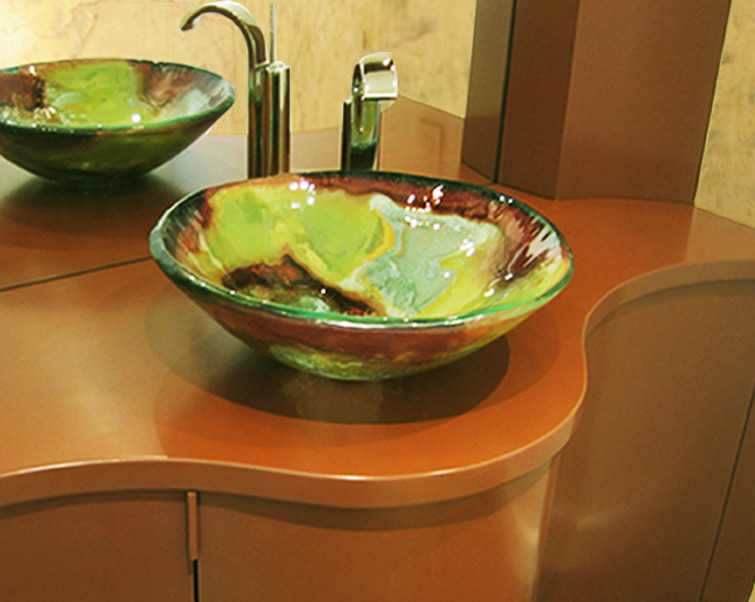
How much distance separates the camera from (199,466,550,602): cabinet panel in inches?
23.9

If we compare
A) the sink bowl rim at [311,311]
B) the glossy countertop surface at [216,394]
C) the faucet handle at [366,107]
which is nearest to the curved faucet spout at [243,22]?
the faucet handle at [366,107]

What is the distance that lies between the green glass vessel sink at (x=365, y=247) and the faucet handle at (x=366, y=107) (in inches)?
4.1

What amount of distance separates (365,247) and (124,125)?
0.97 feet

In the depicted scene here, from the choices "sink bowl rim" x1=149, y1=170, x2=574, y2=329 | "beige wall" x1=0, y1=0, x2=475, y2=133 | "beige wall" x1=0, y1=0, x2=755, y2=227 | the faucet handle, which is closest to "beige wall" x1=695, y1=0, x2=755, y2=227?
"beige wall" x1=0, y1=0, x2=755, y2=227

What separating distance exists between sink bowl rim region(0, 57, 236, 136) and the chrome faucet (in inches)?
1.8

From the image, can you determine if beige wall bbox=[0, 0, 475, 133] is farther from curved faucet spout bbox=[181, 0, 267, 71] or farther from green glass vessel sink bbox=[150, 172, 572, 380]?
green glass vessel sink bbox=[150, 172, 572, 380]

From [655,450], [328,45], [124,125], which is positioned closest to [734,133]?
[655,450]

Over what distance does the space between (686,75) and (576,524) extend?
22.2 inches

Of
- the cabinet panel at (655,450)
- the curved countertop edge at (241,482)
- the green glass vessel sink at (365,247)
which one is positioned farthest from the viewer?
the cabinet panel at (655,450)

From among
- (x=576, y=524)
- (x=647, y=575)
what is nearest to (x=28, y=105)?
(x=576, y=524)

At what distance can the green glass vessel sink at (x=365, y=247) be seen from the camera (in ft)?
2.32

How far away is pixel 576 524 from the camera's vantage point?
109cm

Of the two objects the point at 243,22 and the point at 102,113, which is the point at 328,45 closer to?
the point at 243,22

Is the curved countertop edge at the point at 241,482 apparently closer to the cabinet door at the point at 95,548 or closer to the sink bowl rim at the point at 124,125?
the cabinet door at the point at 95,548
